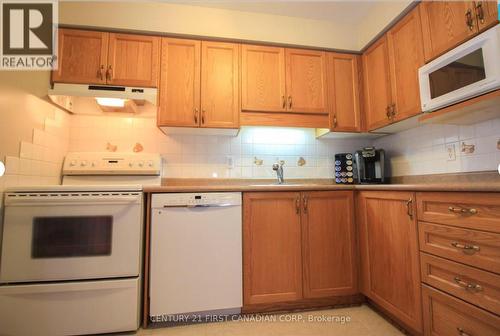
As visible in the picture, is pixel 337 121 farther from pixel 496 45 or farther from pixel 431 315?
pixel 431 315

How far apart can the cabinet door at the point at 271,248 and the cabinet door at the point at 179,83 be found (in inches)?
33.9

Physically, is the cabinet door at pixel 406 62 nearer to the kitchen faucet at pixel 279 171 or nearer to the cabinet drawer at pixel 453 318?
the kitchen faucet at pixel 279 171

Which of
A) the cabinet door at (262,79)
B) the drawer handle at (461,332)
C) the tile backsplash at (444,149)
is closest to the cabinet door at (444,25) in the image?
the tile backsplash at (444,149)

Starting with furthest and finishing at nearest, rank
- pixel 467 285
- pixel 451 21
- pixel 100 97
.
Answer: pixel 100 97 → pixel 451 21 → pixel 467 285

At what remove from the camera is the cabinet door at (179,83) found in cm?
192

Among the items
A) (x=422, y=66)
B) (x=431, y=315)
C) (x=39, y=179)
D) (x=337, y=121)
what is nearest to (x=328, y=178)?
(x=337, y=121)

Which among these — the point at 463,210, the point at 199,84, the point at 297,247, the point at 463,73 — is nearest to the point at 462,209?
the point at 463,210

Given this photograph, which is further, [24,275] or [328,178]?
[328,178]

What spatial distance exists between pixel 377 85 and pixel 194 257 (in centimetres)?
205

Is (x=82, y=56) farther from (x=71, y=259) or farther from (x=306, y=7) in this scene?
(x=306, y=7)

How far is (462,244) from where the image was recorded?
1085 millimetres

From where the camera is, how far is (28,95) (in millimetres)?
1587

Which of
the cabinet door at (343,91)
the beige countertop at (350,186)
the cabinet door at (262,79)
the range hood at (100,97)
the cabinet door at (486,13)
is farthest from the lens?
the cabinet door at (343,91)

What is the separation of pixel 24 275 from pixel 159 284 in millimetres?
768
